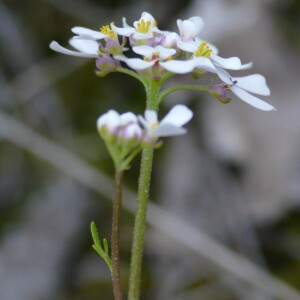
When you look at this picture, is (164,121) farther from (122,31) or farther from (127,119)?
(122,31)

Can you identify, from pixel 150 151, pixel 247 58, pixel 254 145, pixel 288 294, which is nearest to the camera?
pixel 150 151

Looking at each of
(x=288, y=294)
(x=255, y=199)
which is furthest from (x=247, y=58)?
(x=288, y=294)

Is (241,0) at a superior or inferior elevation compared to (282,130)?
superior

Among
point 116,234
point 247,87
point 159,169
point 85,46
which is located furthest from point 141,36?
point 159,169

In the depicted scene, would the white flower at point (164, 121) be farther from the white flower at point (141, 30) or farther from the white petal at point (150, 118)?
the white flower at point (141, 30)

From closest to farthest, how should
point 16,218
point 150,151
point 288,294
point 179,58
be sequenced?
point 150,151
point 179,58
point 288,294
point 16,218

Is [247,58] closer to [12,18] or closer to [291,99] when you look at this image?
[291,99]

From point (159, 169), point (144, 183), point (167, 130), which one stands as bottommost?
point (144, 183)
